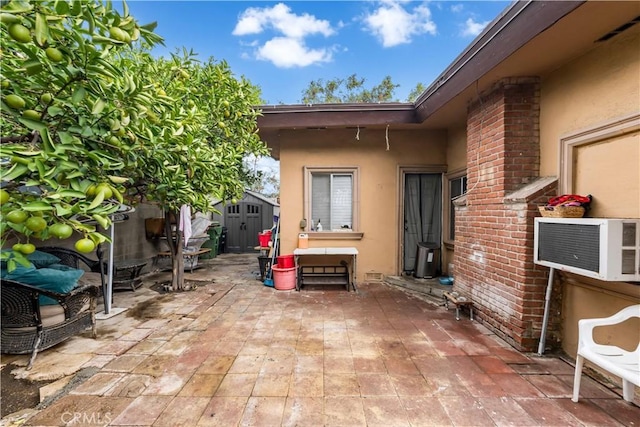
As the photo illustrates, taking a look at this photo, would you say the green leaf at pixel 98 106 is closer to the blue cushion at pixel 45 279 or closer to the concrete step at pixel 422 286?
the blue cushion at pixel 45 279

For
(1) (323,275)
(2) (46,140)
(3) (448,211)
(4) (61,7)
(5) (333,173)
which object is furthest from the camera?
(5) (333,173)

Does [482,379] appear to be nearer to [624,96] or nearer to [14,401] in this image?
[624,96]

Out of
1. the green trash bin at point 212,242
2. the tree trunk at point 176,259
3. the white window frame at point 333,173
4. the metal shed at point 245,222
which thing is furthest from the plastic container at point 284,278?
the metal shed at point 245,222

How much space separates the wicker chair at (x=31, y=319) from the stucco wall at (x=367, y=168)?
3.48 m

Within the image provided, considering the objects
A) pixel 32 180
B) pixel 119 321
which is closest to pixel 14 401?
pixel 119 321

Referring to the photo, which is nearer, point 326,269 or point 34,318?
point 34,318

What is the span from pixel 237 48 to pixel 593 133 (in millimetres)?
6698

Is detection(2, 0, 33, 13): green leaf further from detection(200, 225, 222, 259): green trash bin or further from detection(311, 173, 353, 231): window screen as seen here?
detection(200, 225, 222, 259): green trash bin

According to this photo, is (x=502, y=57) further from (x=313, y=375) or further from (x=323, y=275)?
(x=323, y=275)

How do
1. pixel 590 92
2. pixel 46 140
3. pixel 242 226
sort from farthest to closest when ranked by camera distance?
pixel 242 226
pixel 590 92
pixel 46 140

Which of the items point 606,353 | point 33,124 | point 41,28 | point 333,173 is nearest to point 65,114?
point 33,124

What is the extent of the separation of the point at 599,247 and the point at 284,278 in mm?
4225

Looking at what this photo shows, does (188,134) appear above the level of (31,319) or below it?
above

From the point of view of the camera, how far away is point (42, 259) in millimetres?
3574
